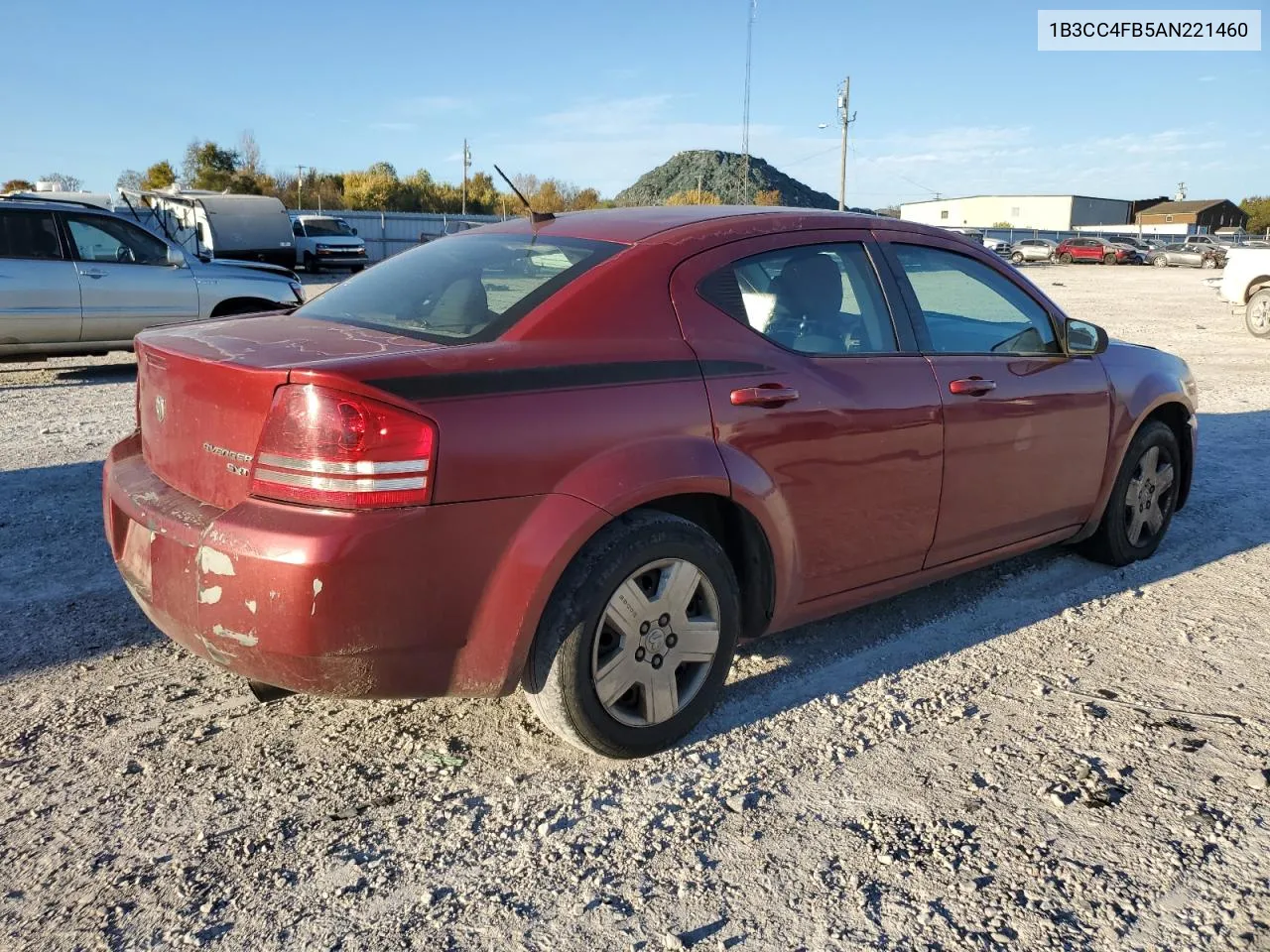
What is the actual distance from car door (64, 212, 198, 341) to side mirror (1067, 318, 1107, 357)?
8.84 meters

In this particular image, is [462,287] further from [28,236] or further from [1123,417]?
[28,236]

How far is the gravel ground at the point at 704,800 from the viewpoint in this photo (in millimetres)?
2412

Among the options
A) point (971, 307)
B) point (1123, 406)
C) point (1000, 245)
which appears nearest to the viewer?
point (971, 307)

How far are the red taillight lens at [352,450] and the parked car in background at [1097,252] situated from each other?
58473 millimetres

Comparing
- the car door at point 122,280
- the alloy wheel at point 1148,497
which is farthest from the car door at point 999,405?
the car door at point 122,280

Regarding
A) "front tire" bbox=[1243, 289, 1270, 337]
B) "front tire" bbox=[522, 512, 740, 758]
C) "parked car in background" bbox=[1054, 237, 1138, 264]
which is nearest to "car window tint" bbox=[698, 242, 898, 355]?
"front tire" bbox=[522, 512, 740, 758]

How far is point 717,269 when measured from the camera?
3355mm

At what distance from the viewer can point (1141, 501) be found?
5.03m

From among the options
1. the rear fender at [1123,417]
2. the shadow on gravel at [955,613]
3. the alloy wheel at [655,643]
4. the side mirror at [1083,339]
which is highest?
the side mirror at [1083,339]

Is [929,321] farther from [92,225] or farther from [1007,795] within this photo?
[92,225]

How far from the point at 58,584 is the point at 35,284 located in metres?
6.47

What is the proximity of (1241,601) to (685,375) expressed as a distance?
3083mm

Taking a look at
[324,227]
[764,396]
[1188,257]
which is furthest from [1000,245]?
[764,396]

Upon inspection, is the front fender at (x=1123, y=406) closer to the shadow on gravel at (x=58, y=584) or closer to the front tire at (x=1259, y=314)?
the shadow on gravel at (x=58, y=584)
